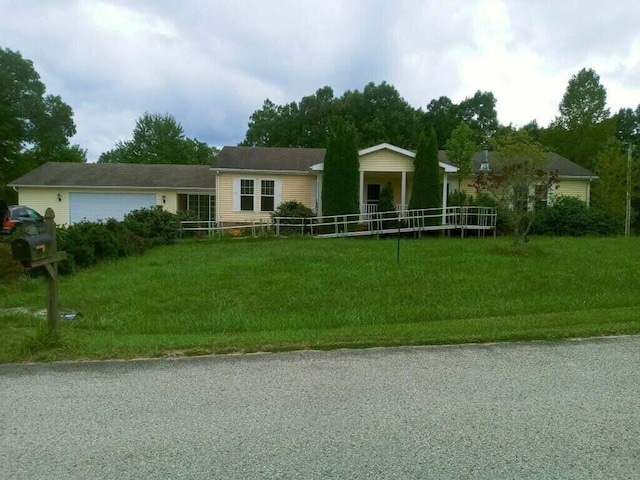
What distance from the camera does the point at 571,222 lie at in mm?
21594

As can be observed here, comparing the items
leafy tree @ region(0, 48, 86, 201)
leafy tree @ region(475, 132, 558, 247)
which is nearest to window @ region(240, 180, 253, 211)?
leafy tree @ region(475, 132, 558, 247)

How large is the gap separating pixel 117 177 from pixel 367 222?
1470 centimetres

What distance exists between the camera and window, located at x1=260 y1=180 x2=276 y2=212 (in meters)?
23.4

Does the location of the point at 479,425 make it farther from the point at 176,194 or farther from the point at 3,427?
the point at 176,194

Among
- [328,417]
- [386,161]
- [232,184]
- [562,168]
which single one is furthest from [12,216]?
[562,168]

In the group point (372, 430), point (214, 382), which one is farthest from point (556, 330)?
point (214, 382)

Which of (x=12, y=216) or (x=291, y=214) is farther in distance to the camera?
(x=291, y=214)

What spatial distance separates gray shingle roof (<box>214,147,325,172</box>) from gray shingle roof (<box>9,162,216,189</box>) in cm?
304

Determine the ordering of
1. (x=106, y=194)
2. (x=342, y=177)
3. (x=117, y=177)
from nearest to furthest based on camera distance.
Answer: (x=342, y=177) → (x=106, y=194) → (x=117, y=177)

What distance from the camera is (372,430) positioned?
11.5ft

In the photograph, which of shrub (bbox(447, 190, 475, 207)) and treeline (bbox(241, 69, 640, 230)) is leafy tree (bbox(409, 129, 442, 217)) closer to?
shrub (bbox(447, 190, 475, 207))

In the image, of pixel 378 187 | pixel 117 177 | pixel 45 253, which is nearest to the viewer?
pixel 45 253

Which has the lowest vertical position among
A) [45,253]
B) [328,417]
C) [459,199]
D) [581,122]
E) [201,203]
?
[328,417]

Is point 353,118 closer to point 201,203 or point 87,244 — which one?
point 201,203
